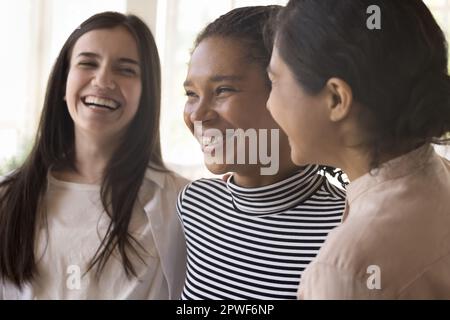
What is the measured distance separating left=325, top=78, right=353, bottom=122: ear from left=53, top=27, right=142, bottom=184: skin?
0.31 meters

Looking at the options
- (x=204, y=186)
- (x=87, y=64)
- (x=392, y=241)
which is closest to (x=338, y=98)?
(x=392, y=241)

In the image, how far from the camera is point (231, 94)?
2.06ft

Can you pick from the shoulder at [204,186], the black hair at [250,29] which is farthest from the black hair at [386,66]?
the shoulder at [204,186]

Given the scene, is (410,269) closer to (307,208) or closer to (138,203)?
(307,208)

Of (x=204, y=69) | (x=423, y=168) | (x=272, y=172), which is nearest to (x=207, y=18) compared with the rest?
(x=204, y=69)

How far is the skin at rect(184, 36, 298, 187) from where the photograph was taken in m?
0.63

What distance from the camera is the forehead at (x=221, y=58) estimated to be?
0.62 meters

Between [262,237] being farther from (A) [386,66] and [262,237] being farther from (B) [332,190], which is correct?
(A) [386,66]

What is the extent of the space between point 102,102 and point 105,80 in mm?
27

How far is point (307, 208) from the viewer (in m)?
0.62

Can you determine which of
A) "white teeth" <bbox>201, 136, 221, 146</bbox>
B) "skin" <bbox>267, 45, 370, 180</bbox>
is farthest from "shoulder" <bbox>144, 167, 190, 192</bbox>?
"skin" <bbox>267, 45, 370, 180</bbox>

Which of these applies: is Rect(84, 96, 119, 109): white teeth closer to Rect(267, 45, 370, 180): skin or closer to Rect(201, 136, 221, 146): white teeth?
Rect(201, 136, 221, 146): white teeth

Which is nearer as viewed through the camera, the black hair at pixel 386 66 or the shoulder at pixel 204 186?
the black hair at pixel 386 66

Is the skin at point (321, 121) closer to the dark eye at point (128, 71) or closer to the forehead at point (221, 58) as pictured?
the forehead at point (221, 58)
